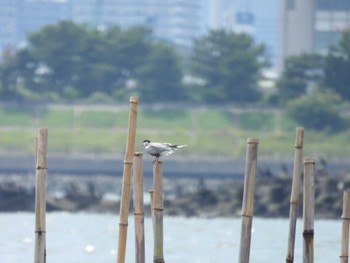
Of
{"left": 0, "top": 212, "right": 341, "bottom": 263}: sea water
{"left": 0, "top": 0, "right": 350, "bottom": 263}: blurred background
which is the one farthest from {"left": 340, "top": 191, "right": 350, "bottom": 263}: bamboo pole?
{"left": 0, "top": 0, "right": 350, "bottom": 263}: blurred background

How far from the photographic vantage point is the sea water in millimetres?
50281

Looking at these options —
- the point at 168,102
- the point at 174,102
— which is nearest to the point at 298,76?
the point at 174,102

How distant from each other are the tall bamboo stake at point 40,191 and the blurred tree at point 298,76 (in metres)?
105

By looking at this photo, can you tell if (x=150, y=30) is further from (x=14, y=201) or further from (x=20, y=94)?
(x=14, y=201)

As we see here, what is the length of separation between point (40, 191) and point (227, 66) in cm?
10936

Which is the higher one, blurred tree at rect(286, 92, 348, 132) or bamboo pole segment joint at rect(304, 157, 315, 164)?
bamboo pole segment joint at rect(304, 157, 315, 164)

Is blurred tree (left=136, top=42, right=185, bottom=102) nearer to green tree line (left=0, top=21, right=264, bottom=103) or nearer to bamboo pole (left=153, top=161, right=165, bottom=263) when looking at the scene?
green tree line (left=0, top=21, right=264, bottom=103)

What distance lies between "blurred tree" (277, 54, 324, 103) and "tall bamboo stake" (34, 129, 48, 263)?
105 m

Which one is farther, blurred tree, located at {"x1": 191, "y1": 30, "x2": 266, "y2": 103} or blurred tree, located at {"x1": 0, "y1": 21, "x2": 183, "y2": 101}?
blurred tree, located at {"x1": 0, "y1": 21, "x2": 183, "y2": 101}

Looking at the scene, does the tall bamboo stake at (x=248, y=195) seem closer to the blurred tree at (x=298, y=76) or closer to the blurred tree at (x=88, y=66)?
the blurred tree at (x=298, y=76)

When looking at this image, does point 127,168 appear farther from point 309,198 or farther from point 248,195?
point 309,198

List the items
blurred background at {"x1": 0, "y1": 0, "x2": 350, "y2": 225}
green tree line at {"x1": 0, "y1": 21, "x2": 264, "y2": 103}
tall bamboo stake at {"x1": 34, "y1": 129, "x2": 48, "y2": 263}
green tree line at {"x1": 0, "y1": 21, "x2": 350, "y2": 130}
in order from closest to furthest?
tall bamboo stake at {"x1": 34, "y1": 129, "x2": 48, "y2": 263}, blurred background at {"x1": 0, "y1": 0, "x2": 350, "y2": 225}, green tree line at {"x1": 0, "y1": 21, "x2": 350, "y2": 130}, green tree line at {"x1": 0, "y1": 21, "x2": 264, "y2": 103}

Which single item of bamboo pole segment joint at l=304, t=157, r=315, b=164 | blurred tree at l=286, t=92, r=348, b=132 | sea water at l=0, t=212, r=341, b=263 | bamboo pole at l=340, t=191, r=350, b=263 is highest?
bamboo pole segment joint at l=304, t=157, r=315, b=164

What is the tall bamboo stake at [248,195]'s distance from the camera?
2664 centimetres
